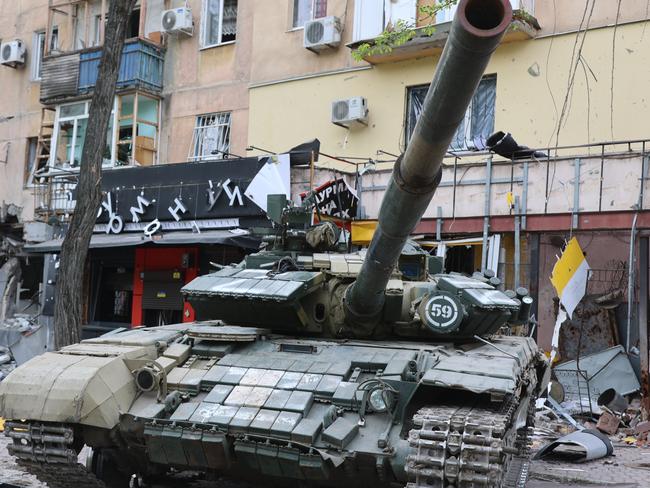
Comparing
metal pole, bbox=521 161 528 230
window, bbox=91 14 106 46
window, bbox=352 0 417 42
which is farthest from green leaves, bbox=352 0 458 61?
window, bbox=91 14 106 46

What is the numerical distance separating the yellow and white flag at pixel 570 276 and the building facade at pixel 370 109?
0.51m

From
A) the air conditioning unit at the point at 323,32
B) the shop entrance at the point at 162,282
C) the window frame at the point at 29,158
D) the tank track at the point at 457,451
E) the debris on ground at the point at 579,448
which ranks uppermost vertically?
the air conditioning unit at the point at 323,32

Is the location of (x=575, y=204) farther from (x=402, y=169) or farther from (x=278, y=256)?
(x=402, y=169)

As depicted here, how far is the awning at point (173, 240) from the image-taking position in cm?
1630

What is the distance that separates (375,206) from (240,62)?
6.60m

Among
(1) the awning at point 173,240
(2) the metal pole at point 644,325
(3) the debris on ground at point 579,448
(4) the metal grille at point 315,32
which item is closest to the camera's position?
(3) the debris on ground at point 579,448

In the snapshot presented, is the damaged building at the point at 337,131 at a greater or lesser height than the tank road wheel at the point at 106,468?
greater

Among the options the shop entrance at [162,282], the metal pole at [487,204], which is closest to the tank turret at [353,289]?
the metal pole at [487,204]

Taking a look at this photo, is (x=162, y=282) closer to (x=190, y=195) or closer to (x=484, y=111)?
(x=190, y=195)

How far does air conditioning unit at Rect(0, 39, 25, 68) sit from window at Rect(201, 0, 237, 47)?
6.59m

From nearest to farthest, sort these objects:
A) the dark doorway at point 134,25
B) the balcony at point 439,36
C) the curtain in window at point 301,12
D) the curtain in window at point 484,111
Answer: the balcony at point 439,36
the curtain in window at point 484,111
the curtain in window at point 301,12
the dark doorway at point 134,25

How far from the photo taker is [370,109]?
1830cm

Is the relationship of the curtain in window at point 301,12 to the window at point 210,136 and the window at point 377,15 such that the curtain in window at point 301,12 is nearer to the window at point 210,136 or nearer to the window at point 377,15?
the window at point 377,15

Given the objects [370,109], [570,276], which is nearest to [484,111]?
[370,109]
